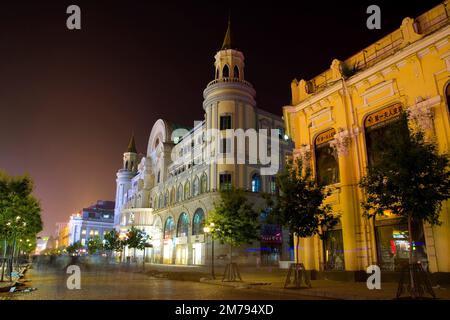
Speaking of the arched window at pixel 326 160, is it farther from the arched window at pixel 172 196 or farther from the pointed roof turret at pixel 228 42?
the arched window at pixel 172 196

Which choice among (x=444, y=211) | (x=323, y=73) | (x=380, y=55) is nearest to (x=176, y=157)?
(x=323, y=73)

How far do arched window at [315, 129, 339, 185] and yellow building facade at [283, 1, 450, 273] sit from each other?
0.06 meters

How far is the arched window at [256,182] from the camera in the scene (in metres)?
48.5

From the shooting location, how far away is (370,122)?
66.9ft

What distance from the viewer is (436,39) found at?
673 inches

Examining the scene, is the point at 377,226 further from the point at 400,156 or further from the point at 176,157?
the point at 176,157

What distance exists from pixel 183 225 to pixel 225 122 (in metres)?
17.8

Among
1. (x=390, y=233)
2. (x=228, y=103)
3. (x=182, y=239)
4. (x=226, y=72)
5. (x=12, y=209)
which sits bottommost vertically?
(x=390, y=233)

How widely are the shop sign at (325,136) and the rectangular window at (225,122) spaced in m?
26.1

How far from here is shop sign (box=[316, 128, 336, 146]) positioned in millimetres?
22719

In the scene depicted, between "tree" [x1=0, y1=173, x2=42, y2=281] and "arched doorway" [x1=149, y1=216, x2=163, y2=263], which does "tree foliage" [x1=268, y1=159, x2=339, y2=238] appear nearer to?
"tree" [x1=0, y1=173, x2=42, y2=281]

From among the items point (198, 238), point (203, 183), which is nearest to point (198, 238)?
point (198, 238)

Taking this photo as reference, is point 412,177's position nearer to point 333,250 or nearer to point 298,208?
point 298,208

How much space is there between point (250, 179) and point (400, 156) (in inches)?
1371
